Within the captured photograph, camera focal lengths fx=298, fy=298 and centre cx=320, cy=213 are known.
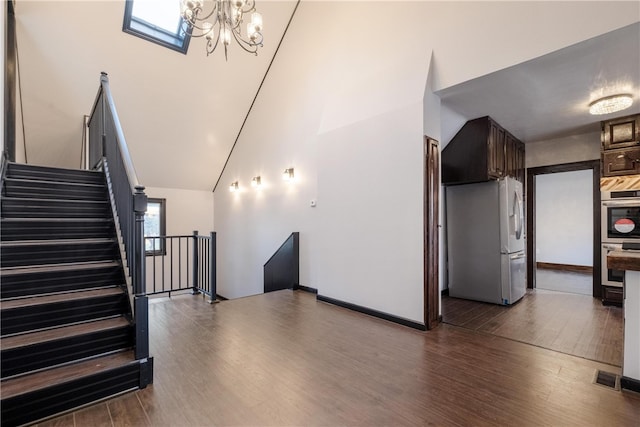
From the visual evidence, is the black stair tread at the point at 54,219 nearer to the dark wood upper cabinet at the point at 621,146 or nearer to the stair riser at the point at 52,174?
the stair riser at the point at 52,174

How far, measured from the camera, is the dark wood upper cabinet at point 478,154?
4.13 m

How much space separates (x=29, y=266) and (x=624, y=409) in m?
4.55

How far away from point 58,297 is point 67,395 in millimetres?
A: 862

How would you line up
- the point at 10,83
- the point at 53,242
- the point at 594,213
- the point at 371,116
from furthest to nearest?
1. the point at 594,213
2. the point at 10,83
3. the point at 371,116
4. the point at 53,242

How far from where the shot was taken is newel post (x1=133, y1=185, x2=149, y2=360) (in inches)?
86.1

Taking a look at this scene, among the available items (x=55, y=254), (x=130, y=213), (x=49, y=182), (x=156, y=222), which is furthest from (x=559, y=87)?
(x=156, y=222)

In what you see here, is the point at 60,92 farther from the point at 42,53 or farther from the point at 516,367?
the point at 516,367

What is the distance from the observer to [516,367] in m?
2.43

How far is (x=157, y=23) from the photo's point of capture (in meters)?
4.95

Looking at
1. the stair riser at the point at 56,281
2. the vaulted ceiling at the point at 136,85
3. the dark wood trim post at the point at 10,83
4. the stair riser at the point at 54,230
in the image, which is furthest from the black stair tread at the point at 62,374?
the vaulted ceiling at the point at 136,85

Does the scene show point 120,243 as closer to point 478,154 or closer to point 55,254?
point 55,254

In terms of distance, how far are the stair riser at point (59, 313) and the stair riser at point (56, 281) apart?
26 cm

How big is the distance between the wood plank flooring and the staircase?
3.45m

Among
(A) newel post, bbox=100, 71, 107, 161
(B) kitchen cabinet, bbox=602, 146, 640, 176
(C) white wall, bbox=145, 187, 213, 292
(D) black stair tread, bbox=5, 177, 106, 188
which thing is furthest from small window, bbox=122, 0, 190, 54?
(B) kitchen cabinet, bbox=602, 146, 640, 176
